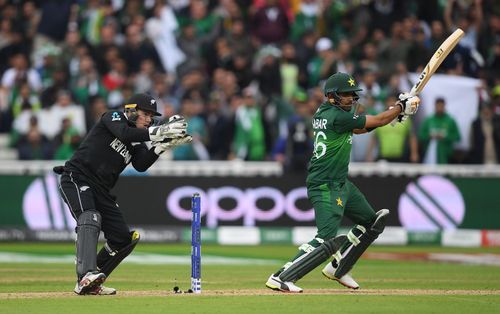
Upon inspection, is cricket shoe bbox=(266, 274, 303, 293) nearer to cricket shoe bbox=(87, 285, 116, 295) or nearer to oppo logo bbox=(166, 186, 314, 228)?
cricket shoe bbox=(87, 285, 116, 295)

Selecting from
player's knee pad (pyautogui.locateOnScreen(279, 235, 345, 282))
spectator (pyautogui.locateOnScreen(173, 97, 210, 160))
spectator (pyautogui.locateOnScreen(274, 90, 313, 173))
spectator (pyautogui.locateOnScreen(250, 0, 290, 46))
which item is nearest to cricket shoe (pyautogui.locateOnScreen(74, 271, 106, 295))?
player's knee pad (pyautogui.locateOnScreen(279, 235, 345, 282))

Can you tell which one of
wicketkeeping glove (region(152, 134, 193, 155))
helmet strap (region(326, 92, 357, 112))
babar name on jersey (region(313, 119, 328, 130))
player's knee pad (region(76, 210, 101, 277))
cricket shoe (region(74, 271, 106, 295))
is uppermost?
helmet strap (region(326, 92, 357, 112))

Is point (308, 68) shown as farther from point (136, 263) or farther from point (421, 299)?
point (421, 299)

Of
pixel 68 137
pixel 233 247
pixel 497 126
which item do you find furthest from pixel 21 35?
pixel 497 126

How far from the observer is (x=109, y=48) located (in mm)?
23891

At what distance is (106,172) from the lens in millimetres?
12266

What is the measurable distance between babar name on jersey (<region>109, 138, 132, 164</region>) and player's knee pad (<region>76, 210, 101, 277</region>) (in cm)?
79

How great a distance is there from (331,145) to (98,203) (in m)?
2.59

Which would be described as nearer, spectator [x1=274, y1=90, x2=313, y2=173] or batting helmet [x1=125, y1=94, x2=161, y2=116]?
batting helmet [x1=125, y1=94, x2=161, y2=116]

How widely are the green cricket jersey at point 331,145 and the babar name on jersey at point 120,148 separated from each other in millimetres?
2003

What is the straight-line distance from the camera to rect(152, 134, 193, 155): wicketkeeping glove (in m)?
11.7

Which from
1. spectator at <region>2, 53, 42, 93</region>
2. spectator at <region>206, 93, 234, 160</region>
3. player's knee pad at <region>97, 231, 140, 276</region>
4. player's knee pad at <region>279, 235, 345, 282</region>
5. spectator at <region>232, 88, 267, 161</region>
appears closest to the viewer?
player's knee pad at <region>279, 235, 345, 282</region>

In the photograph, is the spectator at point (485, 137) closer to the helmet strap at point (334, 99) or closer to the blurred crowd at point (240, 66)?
→ the blurred crowd at point (240, 66)

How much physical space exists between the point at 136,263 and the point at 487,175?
7.18 metres
